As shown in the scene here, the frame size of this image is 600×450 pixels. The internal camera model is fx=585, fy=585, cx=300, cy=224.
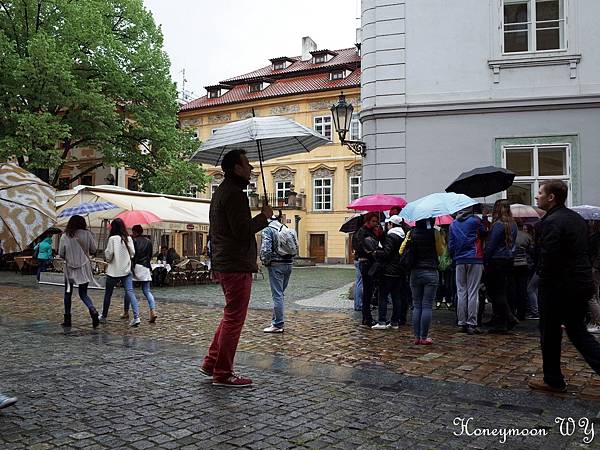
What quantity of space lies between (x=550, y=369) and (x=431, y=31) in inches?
375

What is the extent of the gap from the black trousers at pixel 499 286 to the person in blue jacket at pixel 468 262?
0.20 meters

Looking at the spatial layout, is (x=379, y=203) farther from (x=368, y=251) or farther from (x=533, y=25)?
(x=533, y=25)

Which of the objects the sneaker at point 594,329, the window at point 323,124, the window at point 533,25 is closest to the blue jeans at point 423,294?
the sneaker at point 594,329

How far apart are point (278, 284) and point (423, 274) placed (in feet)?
7.35

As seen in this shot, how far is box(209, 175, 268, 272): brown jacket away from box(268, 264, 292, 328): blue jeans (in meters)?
3.23

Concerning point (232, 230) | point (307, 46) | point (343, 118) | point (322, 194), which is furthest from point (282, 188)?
point (232, 230)

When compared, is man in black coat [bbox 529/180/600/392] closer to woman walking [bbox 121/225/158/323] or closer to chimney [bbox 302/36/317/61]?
woman walking [bbox 121/225/158/323]

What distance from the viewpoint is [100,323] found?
9.90m

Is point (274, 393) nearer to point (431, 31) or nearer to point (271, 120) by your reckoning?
point (271, 120)

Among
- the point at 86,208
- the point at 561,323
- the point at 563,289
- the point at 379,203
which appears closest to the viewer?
the point at 563,289

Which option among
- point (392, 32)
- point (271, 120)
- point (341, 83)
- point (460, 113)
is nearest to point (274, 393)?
point (271, 120)

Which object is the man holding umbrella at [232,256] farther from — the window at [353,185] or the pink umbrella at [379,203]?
the window at [353,185]

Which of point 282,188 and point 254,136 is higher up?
point 282,188

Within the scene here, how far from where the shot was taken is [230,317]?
547cm
